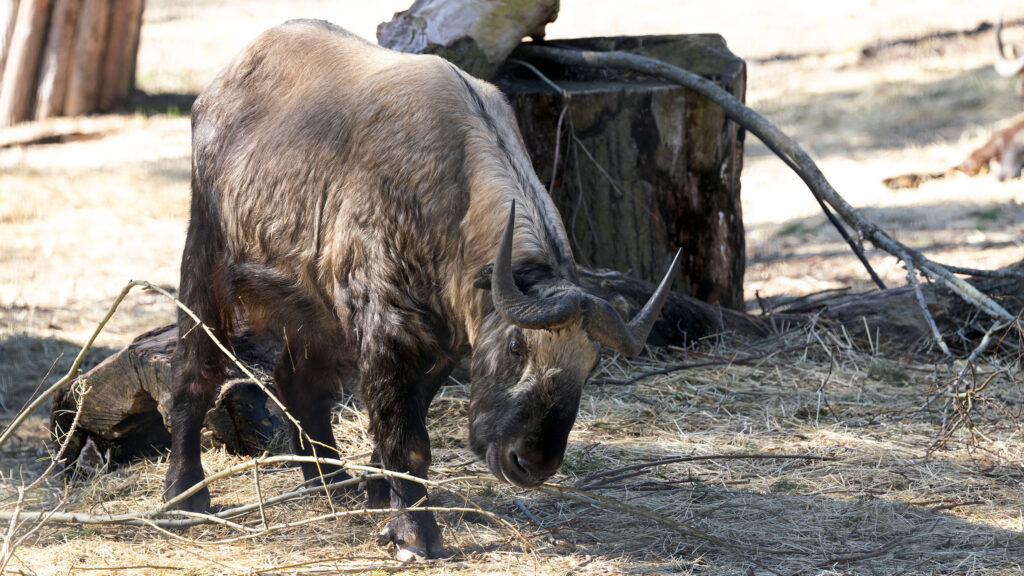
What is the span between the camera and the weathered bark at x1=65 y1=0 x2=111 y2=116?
12227mm

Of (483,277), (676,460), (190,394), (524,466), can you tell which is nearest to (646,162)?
(676,460)

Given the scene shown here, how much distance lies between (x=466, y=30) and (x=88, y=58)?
26.8ft

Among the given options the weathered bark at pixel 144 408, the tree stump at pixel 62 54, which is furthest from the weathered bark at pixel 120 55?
the weathered bark at pixel 144 408

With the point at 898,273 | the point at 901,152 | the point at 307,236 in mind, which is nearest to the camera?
the point at 307,236

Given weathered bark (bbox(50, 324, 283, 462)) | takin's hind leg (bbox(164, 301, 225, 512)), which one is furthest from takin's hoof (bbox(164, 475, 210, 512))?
weathered bark (bbox(50, 324, 283, 462))

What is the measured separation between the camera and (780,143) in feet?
19.0

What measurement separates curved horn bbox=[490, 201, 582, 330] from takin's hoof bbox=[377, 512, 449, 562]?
3.22 feet

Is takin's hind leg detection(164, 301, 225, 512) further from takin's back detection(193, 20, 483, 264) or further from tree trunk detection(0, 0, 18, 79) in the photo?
tree trunk detection(0, 0, 18, 79)

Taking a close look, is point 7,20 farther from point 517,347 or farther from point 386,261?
point 517,347

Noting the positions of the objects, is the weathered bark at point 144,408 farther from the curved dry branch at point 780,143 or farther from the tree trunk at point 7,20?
the tree trunk at point 7,20

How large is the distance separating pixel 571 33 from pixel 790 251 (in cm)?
737

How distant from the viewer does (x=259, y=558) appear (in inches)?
156

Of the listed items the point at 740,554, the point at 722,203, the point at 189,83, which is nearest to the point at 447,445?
the point at 740,554

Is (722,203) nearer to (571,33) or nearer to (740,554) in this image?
(740,554)
